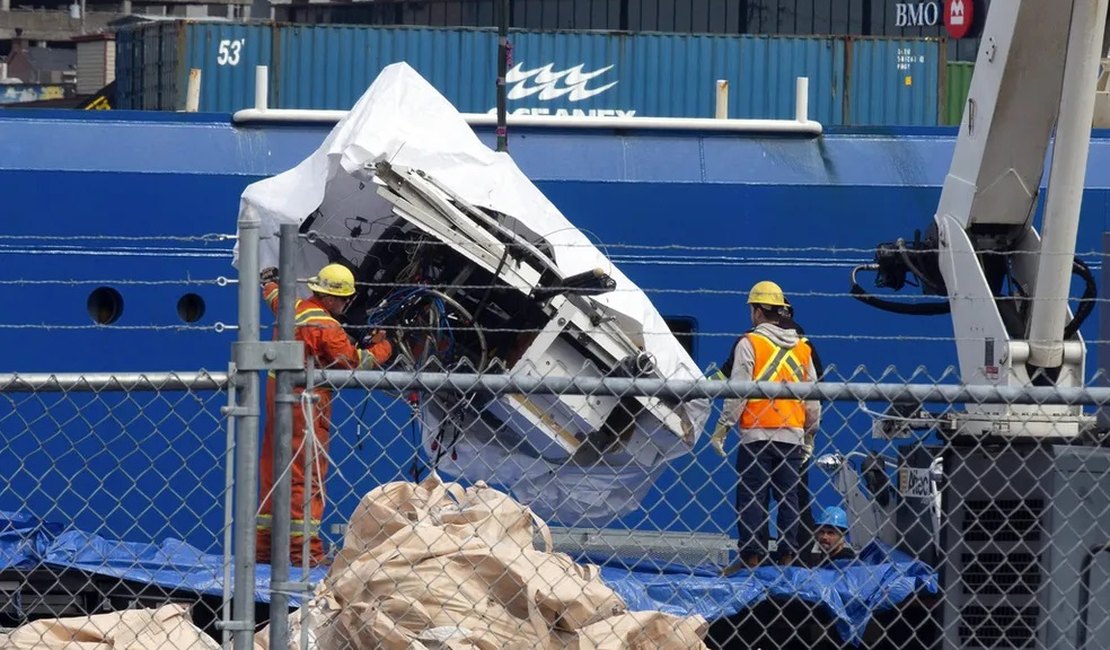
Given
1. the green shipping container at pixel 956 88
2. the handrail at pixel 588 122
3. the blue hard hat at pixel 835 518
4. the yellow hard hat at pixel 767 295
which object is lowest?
the blue hard hat at pixel 835 518

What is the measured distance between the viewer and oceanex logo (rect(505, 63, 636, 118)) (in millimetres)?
16922

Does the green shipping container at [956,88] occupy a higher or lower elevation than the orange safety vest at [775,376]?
higher

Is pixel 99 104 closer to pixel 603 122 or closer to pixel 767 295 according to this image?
pixel 603 122

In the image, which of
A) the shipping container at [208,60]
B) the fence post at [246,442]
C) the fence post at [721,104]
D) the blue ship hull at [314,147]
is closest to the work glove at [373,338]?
the blue ship hull at [314,147]

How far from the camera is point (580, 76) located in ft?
55.5

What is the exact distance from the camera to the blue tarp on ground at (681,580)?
6621mm

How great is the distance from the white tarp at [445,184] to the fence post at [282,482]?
3.78 m

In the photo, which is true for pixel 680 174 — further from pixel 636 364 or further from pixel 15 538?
pixel 15 538

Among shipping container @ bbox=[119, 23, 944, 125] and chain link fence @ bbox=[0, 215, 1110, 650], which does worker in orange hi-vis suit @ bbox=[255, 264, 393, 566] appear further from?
shipping container @ bbox=[119, 23, 944, 125]

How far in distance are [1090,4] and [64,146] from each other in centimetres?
693

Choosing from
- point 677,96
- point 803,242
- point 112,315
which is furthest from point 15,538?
point 677,96

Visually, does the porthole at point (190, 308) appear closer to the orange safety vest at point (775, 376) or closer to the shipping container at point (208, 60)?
the orange safety vest at point (775, 376)

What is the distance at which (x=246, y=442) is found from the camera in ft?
13.1

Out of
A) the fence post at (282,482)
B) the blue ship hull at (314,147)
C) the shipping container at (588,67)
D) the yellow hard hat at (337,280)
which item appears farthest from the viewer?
the shipping container at (588,67)
